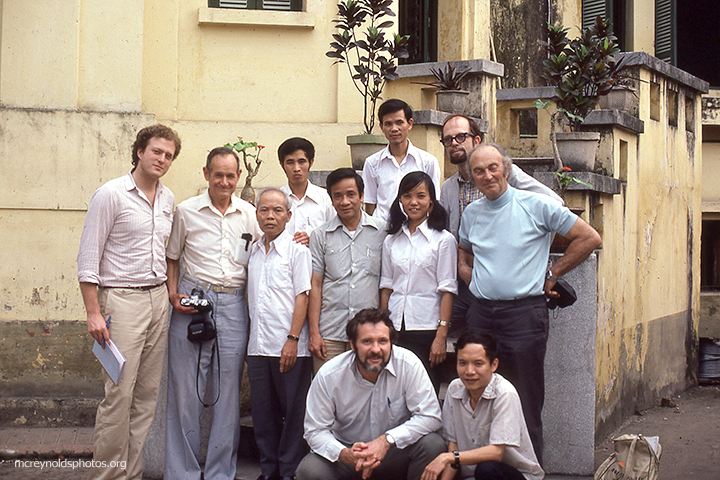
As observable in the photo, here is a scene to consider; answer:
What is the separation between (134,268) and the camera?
4805mm

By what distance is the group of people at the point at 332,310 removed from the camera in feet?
15.2

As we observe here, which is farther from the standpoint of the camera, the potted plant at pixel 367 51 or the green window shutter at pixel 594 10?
the green window shutter at pixel 594 10

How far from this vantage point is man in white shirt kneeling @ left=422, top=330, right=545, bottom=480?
14.7 feet

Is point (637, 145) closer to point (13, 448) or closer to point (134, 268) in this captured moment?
point (134, 268)

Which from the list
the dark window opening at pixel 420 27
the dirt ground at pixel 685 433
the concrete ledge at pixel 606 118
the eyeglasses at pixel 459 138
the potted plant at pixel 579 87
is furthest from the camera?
the dark window opening at pixel 420 27

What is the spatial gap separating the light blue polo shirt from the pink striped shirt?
1910 millimetres

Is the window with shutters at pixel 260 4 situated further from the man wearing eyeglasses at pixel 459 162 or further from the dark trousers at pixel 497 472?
the dark trousers at pixel 497 472

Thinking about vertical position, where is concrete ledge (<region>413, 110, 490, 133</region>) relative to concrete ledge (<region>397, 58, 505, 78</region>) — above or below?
below

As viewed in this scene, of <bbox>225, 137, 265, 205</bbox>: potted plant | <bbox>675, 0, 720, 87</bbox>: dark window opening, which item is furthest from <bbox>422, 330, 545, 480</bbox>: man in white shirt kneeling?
<bbox>675, 0, 720, 87</bbox>: dark window opening

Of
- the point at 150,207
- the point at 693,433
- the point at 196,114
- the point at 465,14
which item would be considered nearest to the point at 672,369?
the point at 693,433

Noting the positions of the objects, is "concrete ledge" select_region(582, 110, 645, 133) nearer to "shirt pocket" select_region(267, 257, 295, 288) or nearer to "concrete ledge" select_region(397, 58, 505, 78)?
"concrete ledge" select_region(397, 58, 505, 78)

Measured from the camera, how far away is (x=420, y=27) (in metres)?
10.5

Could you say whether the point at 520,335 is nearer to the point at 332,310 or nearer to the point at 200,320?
the point at 332,310

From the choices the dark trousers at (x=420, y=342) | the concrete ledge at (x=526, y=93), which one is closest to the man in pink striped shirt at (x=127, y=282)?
the dark trousers at (x=420, y=342)
